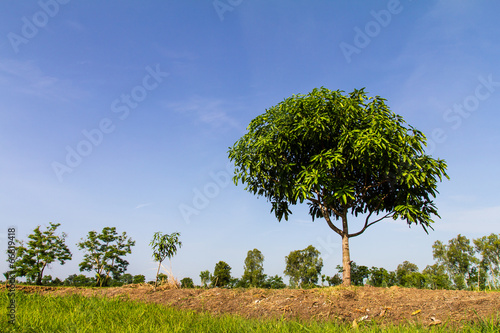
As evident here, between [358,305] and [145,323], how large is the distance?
5.13m

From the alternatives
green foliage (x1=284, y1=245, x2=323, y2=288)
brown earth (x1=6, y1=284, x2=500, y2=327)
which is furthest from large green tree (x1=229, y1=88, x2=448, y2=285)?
green foliage (x1=284, y1=245, x2=323, y2=288)

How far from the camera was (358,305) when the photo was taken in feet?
25.5

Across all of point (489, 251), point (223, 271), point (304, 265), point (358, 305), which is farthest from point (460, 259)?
point (358, 305)

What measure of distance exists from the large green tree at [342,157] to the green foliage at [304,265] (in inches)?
1171

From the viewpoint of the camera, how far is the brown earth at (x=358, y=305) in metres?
6.70

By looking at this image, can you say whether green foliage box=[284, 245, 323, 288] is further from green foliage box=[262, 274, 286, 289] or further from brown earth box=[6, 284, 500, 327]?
brown earth box=[6, 284, 500, 327]

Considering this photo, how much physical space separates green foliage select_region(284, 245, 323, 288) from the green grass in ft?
124

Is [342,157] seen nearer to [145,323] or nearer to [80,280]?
[145,323]

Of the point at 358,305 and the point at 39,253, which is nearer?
the point at 358,305

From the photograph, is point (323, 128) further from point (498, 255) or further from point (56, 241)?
point (498, 255)

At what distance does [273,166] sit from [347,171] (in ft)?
12.3

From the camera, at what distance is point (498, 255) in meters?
45.9

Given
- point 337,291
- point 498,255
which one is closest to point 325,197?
point 337,291

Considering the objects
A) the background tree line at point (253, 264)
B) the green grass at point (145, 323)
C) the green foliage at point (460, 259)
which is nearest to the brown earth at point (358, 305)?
the green grass at point (145, 323)
